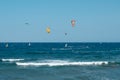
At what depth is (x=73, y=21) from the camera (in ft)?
73.6

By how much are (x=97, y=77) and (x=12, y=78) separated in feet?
24.0

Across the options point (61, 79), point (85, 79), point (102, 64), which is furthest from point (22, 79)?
point (102, 64)

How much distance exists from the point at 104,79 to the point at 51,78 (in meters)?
4.53

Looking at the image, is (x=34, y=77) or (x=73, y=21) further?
(x=34, y=77)

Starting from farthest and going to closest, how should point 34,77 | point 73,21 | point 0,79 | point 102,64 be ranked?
point 102,64, point 34,77, point 0,79, point 73,21

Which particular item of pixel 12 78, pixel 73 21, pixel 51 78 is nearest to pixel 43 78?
pixel 51 78

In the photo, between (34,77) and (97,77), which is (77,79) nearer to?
(97,77)

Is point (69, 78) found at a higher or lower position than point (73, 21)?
lower

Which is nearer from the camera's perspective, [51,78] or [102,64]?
[51,78]

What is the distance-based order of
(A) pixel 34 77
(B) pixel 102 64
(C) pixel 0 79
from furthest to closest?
1. (B) pixel 102 64
2. (A) pixel 34 77
3. (C) pixel 0 79

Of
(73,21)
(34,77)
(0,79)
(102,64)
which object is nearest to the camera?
(73,21)

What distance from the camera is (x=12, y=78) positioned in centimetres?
2916

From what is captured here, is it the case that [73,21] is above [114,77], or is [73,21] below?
above

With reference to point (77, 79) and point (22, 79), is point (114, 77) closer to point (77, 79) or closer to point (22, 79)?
point (77, 79)
